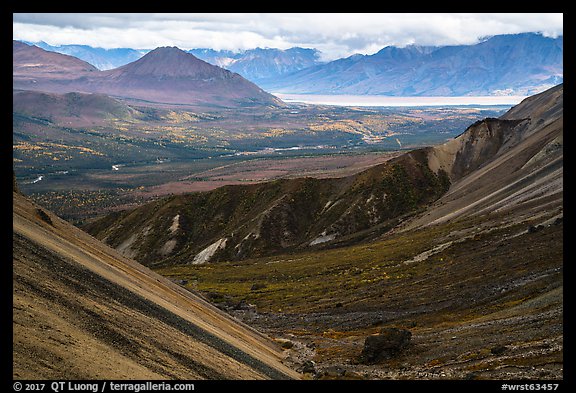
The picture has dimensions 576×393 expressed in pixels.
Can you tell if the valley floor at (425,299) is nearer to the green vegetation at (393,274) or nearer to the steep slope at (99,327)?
the green vegetation at (393,274)

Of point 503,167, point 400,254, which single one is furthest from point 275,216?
point 503,167

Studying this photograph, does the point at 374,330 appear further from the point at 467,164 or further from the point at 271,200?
the point at 467,164

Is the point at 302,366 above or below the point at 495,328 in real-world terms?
below
